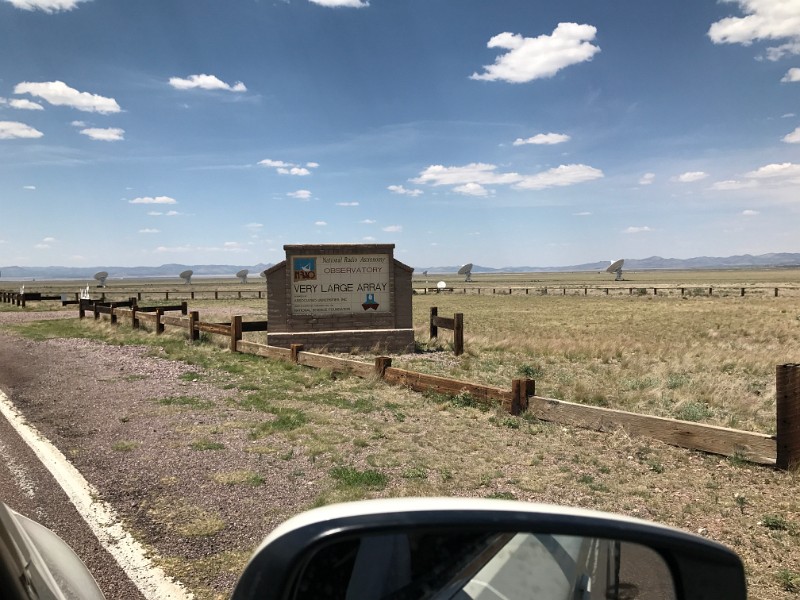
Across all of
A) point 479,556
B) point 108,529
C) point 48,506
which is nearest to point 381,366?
point 48,506

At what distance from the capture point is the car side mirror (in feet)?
4.27

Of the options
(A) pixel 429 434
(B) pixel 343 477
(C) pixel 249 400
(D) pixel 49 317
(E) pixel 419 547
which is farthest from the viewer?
(D) pixel 49 317

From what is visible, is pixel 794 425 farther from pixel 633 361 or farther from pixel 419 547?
pixel 633 361

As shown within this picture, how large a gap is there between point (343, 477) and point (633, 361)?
1097 cm

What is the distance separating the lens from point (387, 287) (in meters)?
16.7

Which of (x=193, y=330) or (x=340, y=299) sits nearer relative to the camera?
(x=340, y=299)

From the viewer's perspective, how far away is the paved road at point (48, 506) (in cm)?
375

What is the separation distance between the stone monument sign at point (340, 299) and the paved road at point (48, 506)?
331 inches

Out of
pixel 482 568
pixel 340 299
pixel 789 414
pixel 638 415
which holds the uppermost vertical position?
pixel 340 299

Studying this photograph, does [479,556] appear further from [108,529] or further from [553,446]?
[553,446]

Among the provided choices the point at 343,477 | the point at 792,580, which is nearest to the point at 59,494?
the point at 343,477

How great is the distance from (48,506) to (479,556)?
15.7 ft

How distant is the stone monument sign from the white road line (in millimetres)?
9021

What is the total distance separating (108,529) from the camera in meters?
4.50
